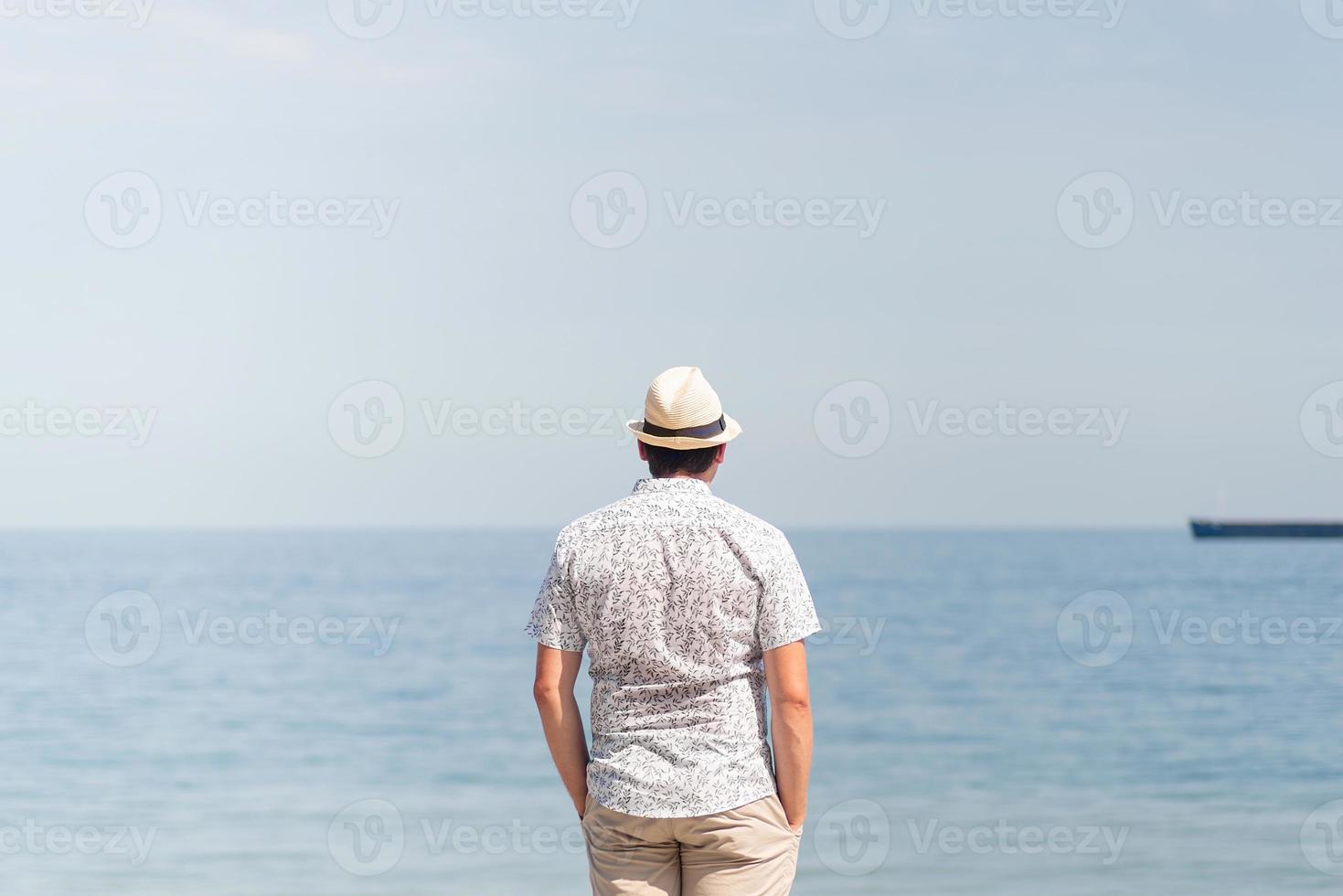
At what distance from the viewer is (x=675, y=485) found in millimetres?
2324

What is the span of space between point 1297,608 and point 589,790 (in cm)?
3538

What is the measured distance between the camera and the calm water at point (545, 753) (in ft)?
27.9

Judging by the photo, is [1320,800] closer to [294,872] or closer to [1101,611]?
[294,872]

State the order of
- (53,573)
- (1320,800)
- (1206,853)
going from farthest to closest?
(53,573)
(1320,800)
(1206,853)

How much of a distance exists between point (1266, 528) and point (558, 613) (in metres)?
68.9

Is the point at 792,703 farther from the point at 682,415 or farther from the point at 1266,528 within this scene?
the point at 1266,528

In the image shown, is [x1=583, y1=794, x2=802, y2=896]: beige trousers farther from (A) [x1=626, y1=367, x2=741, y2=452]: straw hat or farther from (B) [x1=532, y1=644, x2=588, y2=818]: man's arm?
(A) [x1=626, y1=367, x2=741, y2=452]: straw hat

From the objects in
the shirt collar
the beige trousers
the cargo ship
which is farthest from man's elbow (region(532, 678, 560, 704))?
the cargo ship

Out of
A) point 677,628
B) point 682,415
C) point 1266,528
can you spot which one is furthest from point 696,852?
point 1266,528

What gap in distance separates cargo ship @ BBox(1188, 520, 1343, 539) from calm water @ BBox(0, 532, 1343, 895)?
29.0 metres

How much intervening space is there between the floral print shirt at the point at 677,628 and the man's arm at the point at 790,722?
0.09ft

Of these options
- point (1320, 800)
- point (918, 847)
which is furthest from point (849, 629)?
point (918, 847)

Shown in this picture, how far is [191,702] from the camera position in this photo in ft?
64.9

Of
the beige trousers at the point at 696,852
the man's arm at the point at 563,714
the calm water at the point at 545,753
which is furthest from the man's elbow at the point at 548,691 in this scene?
the calm water at the point at 545,753
